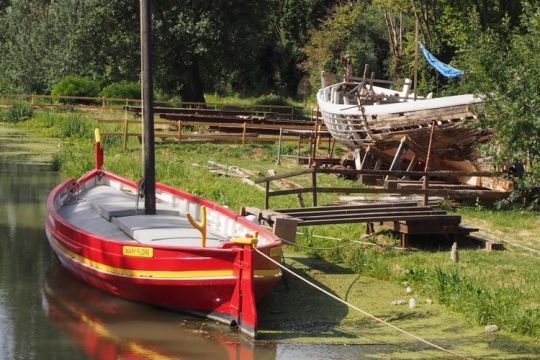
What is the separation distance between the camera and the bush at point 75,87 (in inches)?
1916

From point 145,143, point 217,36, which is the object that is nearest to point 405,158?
point 145,143

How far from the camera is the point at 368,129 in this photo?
84.0 feet

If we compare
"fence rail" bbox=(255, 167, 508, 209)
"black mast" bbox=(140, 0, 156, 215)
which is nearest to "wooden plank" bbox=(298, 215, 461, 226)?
"fence rail" bbox=(255, 167, 508, 209)

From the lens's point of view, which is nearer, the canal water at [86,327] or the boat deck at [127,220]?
the canal water at [86,327]

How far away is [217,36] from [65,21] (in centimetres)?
1521

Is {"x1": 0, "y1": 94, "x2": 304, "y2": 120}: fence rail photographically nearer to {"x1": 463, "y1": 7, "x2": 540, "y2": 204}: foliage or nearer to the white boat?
the white boat

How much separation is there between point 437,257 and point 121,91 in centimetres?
3635

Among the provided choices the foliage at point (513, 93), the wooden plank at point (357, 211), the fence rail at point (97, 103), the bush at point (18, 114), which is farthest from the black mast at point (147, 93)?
the fence rail at point (97, 103)

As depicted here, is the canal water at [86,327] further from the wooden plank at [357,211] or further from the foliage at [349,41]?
the foliage at [349,41]

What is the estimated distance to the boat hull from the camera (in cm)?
1196

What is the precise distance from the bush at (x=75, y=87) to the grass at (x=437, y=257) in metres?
20.9

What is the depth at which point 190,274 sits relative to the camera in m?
12.2

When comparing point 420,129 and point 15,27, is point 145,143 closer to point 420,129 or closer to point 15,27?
point 420,129

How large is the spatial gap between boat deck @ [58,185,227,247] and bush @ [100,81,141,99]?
101ft
